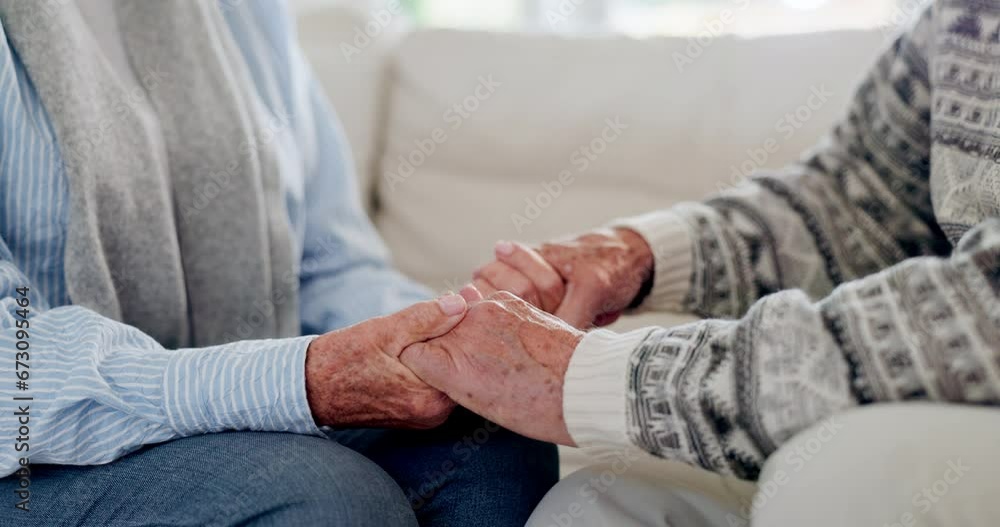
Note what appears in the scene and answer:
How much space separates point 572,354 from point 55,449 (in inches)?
17.2

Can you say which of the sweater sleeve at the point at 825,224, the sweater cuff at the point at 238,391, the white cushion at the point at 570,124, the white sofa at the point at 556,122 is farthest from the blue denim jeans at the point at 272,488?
the white cushion at the point at 570,124

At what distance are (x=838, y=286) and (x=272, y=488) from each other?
1.74 ft

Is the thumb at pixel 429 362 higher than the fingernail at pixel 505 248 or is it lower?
lower

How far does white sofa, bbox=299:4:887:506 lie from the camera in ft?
4.70

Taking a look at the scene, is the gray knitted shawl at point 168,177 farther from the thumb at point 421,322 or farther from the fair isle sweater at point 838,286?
the fair isle sweater at point 838,286

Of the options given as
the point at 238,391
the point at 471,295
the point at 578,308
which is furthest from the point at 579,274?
the point at 238,391

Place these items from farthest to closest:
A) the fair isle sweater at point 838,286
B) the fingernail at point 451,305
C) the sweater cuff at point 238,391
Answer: the fingernail at point 451,305 < the sweater cuff at point 238,391 < the fair isle sweater at point 838,286

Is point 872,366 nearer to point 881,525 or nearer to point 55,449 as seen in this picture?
point 881,525

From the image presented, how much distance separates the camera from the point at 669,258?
1.06 m

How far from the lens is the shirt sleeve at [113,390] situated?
2.42 feet

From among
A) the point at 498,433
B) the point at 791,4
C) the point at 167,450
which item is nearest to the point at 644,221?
the point at 498,433

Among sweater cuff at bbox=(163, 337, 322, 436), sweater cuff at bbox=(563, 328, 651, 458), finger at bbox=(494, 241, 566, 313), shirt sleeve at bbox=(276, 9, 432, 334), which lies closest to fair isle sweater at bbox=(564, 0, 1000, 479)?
sweater cuff at bbox=(563, 328, 651, 458)

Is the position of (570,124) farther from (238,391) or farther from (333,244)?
(238,391)

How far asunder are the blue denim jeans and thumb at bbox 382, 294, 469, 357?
11cm
